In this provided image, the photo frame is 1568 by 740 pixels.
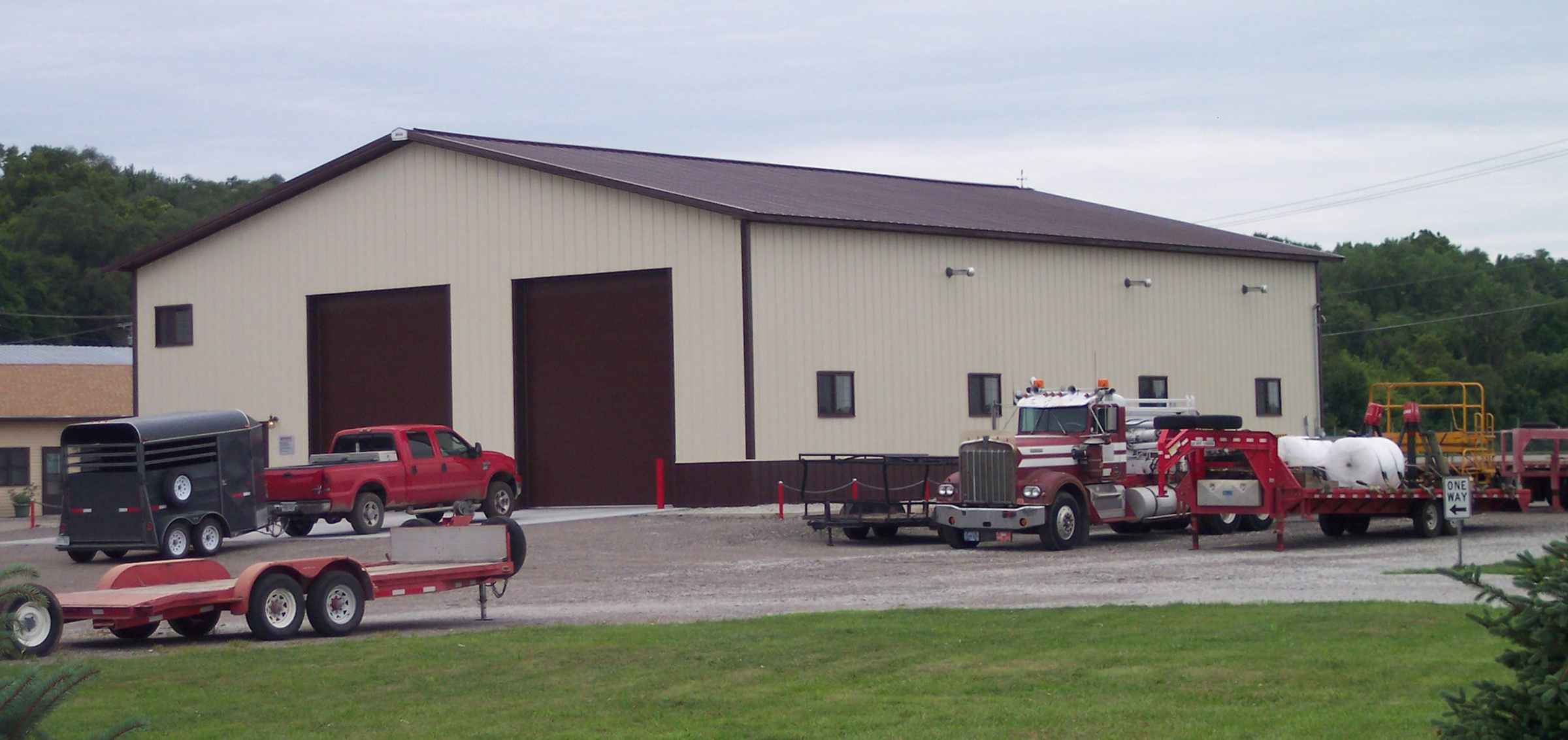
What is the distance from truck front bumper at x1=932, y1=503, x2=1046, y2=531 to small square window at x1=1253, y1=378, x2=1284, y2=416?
2473 cm

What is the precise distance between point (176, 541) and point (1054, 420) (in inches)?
557

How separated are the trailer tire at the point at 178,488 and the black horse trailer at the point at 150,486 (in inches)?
0.6

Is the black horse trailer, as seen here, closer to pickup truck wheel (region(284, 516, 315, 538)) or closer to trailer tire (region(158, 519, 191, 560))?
trailer tire (region(158, 519, 191, 560))

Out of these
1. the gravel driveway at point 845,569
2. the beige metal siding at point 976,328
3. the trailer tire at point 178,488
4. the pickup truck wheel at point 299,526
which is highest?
the beige metal siding at point 976,328

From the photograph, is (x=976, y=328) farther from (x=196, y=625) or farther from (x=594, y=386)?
(x=196, y=625)

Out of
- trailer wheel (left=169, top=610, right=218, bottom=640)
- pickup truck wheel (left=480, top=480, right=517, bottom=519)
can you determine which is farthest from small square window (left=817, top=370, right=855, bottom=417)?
trailer wheel (left=169, top=610, right=218, bottom=640)

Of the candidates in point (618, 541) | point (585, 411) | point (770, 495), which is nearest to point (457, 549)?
point (618, 541)

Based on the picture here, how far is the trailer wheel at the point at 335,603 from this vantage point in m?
15.0

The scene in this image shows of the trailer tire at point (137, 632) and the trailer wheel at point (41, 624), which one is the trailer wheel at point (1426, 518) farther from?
the trailer wheel at point (41, 624)

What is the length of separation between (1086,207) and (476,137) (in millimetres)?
20824

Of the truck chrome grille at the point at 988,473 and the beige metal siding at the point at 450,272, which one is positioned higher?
the beige metal siding at the point at 450,272

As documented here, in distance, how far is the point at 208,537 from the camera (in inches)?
1054

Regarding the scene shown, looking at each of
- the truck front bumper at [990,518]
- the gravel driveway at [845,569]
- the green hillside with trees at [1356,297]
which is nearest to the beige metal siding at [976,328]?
the gravel driveway at [845,569]

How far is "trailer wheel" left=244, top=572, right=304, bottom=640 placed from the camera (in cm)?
1452
